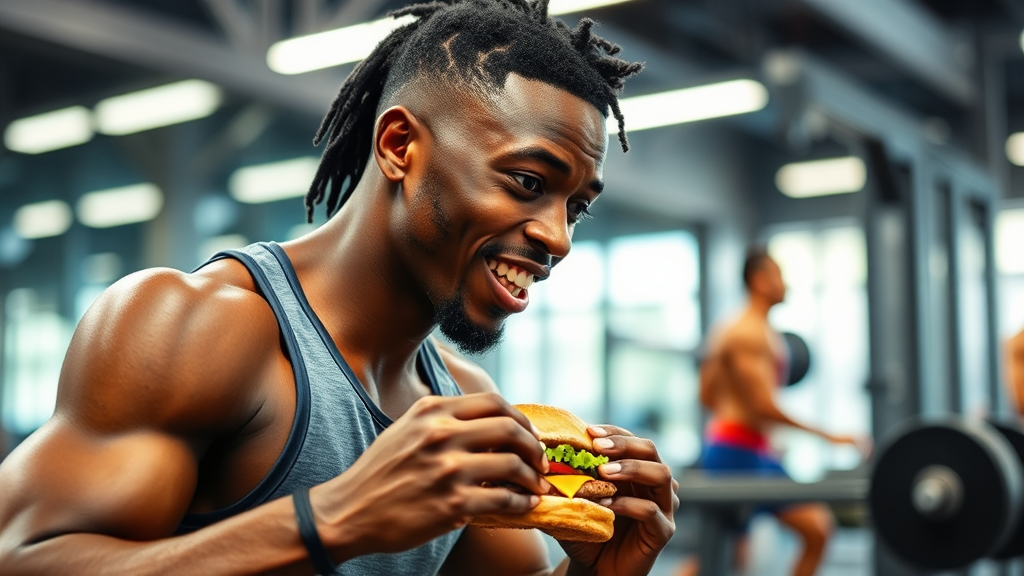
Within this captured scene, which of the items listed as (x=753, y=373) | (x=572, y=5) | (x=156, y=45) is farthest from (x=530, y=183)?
(x=156, y=45)

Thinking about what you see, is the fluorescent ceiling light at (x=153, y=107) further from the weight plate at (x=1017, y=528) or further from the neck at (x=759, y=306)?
the weight plate at (x=1017, y=528)

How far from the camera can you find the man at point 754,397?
5.44m

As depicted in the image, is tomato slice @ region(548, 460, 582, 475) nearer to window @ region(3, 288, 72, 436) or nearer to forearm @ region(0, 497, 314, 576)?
forearm @ region(0, 497, 314, 576)

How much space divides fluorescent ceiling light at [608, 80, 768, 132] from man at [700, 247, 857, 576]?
257 cm

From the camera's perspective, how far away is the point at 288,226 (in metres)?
8.45

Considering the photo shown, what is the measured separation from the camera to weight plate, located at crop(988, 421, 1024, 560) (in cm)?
464

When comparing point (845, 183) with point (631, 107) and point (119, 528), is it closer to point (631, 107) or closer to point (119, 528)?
point (631, 107)

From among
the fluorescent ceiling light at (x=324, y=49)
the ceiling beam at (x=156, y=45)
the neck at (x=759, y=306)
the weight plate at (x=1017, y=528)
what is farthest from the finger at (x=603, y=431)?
the ceiling beam at (x=156, y=45)

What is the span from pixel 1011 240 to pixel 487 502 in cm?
1129

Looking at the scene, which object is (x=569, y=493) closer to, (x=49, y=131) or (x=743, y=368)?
(x=743, y=368)

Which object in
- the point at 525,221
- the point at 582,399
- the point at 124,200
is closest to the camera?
the point at 525,221

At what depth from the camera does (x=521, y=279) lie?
140cm

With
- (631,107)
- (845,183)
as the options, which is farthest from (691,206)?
(631,107)

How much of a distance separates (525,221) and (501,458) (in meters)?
0.36
